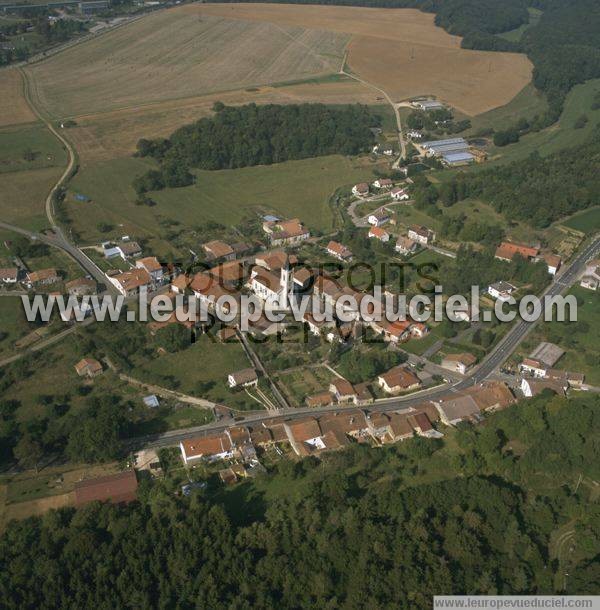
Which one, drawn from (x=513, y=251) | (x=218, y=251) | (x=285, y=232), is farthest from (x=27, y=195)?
(x=513, y=251)

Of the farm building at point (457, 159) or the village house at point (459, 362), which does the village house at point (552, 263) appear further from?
the farm building at point (457, 159)

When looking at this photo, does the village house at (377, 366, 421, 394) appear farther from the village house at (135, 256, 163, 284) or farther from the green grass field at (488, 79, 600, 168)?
the green grass field at (488, 79, 600, 168)

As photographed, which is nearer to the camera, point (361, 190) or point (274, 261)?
point (274, 261)

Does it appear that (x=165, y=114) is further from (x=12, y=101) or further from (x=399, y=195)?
(x=399, y=195)

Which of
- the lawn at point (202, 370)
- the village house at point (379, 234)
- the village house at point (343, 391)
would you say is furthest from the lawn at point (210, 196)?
the village house at point (343, 391)

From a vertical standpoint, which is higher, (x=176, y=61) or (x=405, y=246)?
(x=176, y=61)

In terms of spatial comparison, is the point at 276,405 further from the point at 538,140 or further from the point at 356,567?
the point at 538,140
